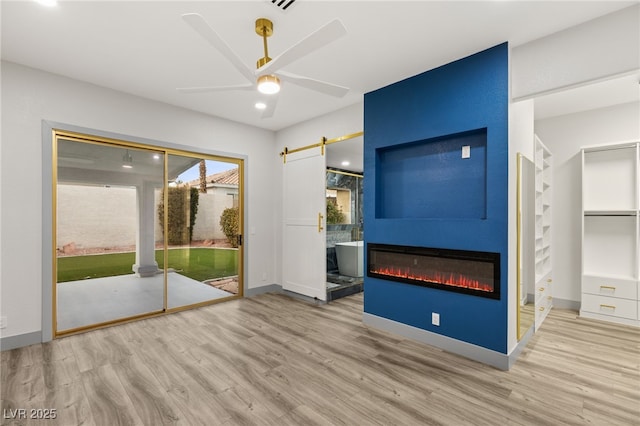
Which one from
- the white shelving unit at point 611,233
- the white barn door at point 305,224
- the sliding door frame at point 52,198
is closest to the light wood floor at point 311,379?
the sliding door frame at point 52,198

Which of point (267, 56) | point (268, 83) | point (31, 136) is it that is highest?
point (267, 56)

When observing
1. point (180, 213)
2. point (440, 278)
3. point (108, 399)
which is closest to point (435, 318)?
point (440, 278)

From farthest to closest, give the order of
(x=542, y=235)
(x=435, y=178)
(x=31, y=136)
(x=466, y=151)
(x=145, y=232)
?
(x=145, y=232) → (x=542, y=235) → (x=435, y=178) → (x=31, y=136) → (x=466, y=151)

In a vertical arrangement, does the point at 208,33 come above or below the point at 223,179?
above

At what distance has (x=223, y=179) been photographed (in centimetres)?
479

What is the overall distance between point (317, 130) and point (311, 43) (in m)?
2.76

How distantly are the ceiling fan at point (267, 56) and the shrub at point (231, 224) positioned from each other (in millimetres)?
2433

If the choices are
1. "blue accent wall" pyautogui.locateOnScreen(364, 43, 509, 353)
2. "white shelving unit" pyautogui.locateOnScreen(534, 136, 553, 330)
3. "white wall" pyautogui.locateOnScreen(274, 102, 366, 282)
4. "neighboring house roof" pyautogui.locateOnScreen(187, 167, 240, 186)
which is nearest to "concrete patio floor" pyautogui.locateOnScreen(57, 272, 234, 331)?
"neighboring house roof" pyautogui.locateOnScreen(187, 167, 240, 186)

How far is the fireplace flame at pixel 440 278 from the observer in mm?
2771

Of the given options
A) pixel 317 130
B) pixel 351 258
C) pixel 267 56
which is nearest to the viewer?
pixel 267 56

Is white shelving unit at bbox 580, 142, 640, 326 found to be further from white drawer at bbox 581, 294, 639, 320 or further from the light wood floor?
the light wood floor

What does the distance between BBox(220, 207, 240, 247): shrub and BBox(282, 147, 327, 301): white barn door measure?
2.68 feet

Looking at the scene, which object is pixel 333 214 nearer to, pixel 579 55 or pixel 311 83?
pixel 311 83

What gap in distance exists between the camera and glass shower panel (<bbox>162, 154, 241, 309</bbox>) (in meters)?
4.20
